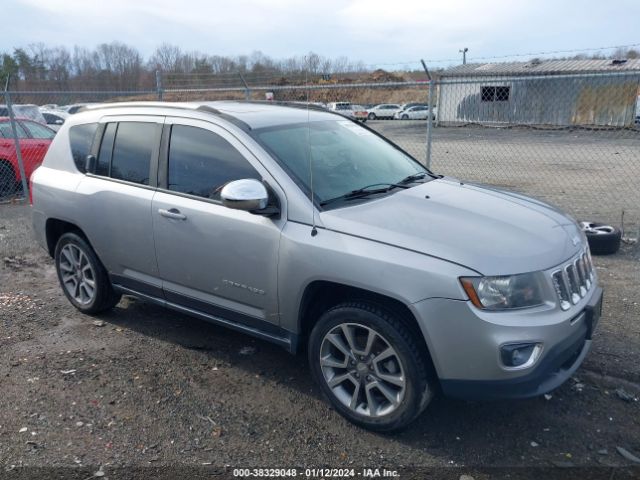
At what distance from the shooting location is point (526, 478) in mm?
2799

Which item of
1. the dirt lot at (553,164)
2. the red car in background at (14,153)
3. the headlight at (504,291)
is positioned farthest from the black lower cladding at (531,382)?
the red car in background at (14,153)

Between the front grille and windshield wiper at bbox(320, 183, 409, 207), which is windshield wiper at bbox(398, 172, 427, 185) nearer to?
windshield wiper at bbox(320, 183, 409, 207)

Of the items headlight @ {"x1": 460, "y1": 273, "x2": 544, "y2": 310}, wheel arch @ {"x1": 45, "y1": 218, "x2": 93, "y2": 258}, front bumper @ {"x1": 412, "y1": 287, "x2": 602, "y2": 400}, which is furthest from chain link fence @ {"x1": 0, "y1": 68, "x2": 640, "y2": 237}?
front bumper @ {"x1": 412, "y1": 287, "x2": 602, "y2": 400}

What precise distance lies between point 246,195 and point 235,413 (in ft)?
4.50

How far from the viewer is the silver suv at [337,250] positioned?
2.79 metres

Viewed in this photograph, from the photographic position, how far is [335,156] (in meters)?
3.87

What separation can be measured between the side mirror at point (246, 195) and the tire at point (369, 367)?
0.76 metres

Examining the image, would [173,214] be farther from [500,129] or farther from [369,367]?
[500,129]

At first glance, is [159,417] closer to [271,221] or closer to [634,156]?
[271,221]

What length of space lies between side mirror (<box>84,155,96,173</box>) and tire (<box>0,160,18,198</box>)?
276 inches

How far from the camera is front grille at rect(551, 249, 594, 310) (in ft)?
9.65

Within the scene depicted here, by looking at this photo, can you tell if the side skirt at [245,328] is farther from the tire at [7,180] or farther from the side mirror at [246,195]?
the tire at [7,180]

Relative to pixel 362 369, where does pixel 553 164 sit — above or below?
below

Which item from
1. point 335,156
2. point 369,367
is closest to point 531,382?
point 369,367
